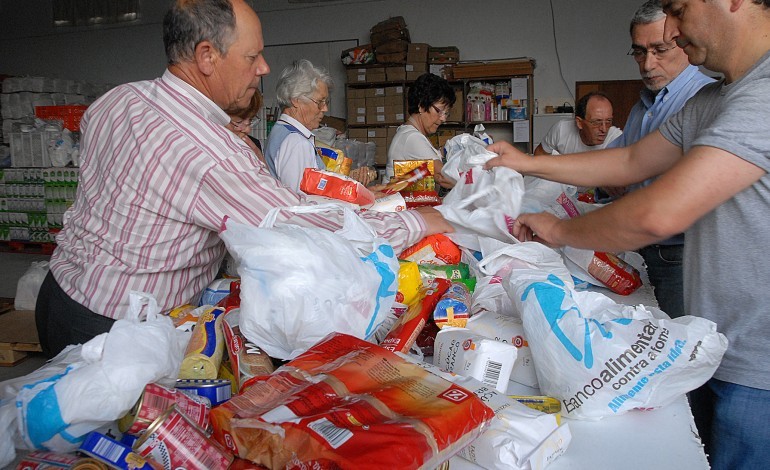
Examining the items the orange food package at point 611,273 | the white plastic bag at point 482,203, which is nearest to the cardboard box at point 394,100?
the white plastic bag at point 482,203

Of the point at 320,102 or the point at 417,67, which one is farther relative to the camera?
the point at 417,67

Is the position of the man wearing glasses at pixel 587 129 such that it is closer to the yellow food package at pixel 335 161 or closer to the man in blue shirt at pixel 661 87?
the man in blue shirt at pixel 661 87

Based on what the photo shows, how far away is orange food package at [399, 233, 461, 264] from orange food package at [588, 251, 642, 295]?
45cm

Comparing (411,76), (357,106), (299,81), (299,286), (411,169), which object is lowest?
(299,286)

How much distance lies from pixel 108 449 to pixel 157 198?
73 cm

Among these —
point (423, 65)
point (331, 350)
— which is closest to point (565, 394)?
point (331, 350)

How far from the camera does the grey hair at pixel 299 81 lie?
3.20 metres

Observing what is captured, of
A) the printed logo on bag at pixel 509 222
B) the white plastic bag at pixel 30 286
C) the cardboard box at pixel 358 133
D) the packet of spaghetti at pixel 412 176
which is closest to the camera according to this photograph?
the printed logo on bag at pixel 509 222

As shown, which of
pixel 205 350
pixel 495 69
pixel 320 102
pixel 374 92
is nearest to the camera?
pixel 205 350

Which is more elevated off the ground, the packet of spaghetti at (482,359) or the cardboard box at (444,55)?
the cardboard box at (444,55)

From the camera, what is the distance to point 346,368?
3.25ft

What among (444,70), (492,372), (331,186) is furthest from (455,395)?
(444,70)

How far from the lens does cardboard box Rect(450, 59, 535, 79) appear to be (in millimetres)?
7965

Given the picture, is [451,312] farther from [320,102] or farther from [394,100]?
[394,100]
